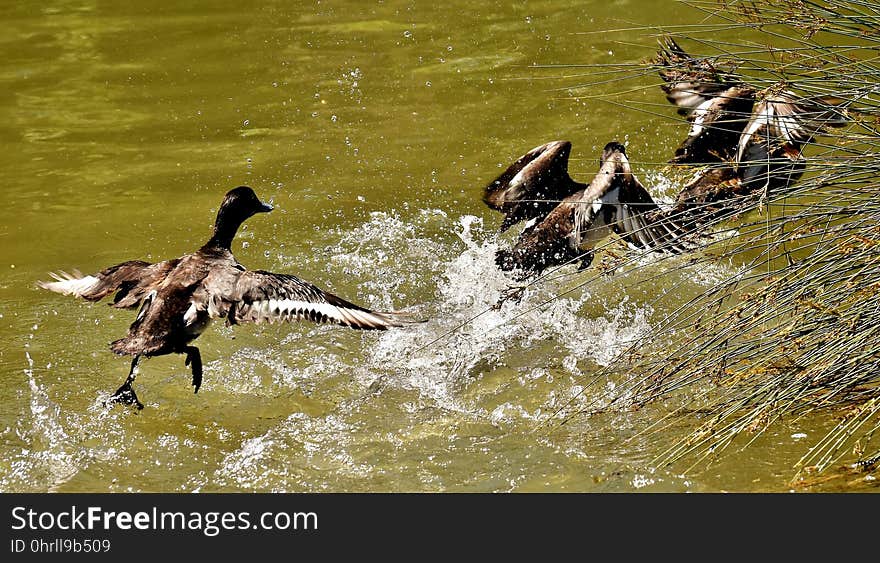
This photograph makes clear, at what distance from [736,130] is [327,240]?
2.58 metres

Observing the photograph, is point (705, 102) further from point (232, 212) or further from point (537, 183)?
point (232, 212)

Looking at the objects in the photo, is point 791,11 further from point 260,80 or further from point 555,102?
point 260,80

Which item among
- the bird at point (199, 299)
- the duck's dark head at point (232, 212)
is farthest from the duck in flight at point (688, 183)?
the duck's dark head at point (232, 212)

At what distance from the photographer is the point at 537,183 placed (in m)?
5.02

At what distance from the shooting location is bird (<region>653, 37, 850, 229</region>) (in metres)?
3.45

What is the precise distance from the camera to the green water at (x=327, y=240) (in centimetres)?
412

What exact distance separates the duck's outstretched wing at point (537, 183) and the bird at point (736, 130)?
57 cm

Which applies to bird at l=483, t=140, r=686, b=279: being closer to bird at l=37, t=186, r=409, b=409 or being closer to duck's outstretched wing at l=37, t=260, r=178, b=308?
bird at l=37, t=186, r=409, b=409

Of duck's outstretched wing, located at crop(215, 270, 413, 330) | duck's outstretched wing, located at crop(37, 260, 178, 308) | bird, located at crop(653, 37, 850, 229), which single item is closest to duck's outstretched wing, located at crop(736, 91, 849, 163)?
bird, located at crop(653, 37, 850, 229)

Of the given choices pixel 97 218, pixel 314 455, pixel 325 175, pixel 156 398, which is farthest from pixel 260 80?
pixel 314 455

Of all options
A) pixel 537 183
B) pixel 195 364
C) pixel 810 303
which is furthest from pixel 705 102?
pixel 195 364

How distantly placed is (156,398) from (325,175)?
95.8 inches

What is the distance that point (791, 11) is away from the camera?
354 centimetres

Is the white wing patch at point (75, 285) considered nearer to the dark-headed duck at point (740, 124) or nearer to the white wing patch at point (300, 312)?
the white wing patch at point (300, 312)
